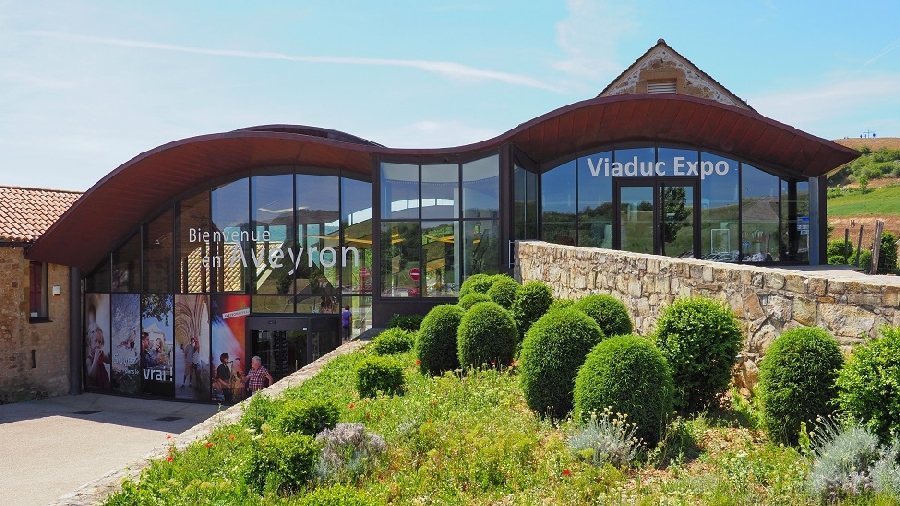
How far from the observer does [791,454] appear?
561 centimetres

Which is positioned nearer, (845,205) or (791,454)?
(791,454)

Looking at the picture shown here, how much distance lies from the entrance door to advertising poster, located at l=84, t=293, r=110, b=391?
1686cm

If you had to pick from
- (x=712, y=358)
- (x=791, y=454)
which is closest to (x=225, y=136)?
(x=712, y=358)

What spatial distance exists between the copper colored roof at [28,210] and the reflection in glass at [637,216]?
17.9 m

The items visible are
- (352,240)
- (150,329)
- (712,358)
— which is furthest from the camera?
(150,329)

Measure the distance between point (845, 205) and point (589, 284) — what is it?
45.6 metres

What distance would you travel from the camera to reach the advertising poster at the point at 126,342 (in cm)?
2275

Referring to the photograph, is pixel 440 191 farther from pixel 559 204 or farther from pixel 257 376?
pixel 257 376

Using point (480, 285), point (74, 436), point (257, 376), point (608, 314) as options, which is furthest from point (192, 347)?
point (608, 314)

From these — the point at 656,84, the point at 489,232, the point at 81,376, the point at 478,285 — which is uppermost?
the point at 656,84

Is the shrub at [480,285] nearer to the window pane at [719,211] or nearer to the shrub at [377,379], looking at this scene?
the shrub at [377,379]

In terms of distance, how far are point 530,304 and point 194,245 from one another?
45.7 feet

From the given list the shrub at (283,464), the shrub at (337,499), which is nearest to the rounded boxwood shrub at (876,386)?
the shrub at (337,499)

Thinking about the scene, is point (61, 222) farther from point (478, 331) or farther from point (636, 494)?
point (636, 494)
